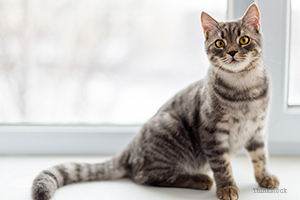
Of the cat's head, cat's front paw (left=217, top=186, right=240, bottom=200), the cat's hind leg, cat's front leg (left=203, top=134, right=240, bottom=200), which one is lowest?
the cat's hind leg

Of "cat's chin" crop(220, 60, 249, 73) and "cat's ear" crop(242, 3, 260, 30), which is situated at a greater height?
"cat's ear" crop(242, 3, 260, 30)

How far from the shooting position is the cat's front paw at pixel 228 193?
4.09ft

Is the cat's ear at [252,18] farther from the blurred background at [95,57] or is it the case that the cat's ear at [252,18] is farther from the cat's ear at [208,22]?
the blurred background at [95,57]

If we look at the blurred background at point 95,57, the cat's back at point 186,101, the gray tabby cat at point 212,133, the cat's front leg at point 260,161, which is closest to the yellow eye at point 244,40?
the gray tabby cat at point 212,133

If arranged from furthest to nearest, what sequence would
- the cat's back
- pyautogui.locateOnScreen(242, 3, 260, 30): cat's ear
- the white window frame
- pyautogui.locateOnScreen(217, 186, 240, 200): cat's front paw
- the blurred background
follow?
the blurred background
the white window frame
the cat's back
pyautogui.locateOnScreen(242, 3, 260, 30): cat's ear
pyautogui.locateOnScreen(217, 186, 240, 200): cat's front paw

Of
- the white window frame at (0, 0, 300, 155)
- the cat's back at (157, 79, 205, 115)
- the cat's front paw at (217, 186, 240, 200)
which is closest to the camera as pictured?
the cat's front paw at (217, 186, 240, 200)

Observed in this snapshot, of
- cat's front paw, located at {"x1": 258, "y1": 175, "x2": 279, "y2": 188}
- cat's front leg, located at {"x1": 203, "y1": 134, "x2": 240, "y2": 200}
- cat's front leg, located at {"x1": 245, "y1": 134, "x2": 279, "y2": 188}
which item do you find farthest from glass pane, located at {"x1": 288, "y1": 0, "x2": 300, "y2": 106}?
cat's front leg, located at {"x1": 203, "y1": 134, "x2": 240, "y2": 200}

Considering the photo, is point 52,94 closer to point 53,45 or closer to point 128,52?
point 53,45

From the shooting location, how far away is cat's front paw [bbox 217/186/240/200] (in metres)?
1.25

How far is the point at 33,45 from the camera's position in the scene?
187 centimetres

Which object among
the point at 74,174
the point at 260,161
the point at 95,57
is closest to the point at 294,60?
the point at 260,161

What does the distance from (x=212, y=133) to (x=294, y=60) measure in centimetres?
81

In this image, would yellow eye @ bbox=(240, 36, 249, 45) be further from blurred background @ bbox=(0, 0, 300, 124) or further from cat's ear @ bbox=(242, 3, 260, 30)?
blurred background @ bbox=(0, 0, 300, 124)

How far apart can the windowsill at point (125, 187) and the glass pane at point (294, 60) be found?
14.9 inches
